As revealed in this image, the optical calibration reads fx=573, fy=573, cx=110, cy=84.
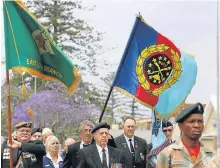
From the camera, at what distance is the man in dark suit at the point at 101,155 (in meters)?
7.19

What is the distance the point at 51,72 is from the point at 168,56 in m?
2.24

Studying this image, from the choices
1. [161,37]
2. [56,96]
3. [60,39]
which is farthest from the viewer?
[60,39]

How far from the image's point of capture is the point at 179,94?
8906mm

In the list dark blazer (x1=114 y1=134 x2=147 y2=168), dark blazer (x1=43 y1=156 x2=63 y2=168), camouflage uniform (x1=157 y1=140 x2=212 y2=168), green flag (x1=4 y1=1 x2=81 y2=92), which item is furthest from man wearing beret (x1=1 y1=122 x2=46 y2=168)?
camouflage uniform (x1=157 y1=140 x2=212 y2=168)

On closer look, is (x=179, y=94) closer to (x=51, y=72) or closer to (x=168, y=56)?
(x=168, y=56)

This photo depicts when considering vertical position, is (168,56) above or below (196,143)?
above

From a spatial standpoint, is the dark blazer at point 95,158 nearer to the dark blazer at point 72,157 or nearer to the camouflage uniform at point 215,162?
the dark blazer at point 72,157

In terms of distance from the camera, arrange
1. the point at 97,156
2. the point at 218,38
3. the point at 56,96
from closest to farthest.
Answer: the point at 97,156
the point at 218,38
the point at 56,96

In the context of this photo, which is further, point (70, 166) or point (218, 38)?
point (218, 38)

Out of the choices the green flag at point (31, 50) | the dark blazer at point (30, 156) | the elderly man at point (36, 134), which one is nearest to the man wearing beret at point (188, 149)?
the green flag at point (31, 50)

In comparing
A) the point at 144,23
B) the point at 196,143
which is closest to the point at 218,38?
the point at 144,23

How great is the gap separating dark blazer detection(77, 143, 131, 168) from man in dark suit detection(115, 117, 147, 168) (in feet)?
5.46

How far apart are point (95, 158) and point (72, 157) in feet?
4.53

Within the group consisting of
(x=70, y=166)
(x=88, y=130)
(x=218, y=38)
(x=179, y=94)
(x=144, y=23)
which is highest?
(x=218, y=38)
